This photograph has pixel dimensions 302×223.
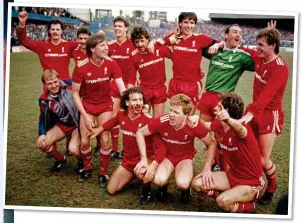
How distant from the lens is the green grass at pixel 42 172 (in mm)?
3152

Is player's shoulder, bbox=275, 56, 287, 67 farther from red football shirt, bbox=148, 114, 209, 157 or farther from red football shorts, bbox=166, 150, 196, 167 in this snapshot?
red football shorts, bbox=166, 150, 196, 167

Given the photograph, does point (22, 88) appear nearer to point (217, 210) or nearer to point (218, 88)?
point (218, 88)

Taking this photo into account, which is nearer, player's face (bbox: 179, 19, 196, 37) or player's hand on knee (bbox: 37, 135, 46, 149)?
player's face (bbox: 179, 19, 196, 37)

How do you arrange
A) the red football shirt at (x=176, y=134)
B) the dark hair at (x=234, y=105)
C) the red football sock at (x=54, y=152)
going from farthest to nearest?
the red football sock at (x=54, y=152)
the red football shirt at (x=176, y=134)
the dark hair at (x=234, y=105)

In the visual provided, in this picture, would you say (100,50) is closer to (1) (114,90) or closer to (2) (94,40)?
(2) (94,40)

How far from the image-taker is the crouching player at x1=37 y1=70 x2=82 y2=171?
320 centimetres

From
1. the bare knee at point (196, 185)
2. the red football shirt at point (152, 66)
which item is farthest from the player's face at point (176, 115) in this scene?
the bare knee at point (196, 185)

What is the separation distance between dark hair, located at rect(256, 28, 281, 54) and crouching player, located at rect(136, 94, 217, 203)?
2.39 ft

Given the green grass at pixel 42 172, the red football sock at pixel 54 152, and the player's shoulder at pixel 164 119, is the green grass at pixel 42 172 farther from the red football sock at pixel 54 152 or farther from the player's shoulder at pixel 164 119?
the player's shoulder at pixel 164 119

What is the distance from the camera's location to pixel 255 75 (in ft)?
10.00

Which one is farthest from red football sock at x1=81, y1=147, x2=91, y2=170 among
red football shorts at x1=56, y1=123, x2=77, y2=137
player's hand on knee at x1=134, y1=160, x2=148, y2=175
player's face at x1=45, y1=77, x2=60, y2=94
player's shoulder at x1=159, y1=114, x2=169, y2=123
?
player's shoulder at x1=159, y1=114, x2=169, y2=123

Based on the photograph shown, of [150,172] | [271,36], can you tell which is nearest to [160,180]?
[150,172]

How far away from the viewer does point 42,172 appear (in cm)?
328

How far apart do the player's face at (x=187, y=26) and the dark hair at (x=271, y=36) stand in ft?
1.63
